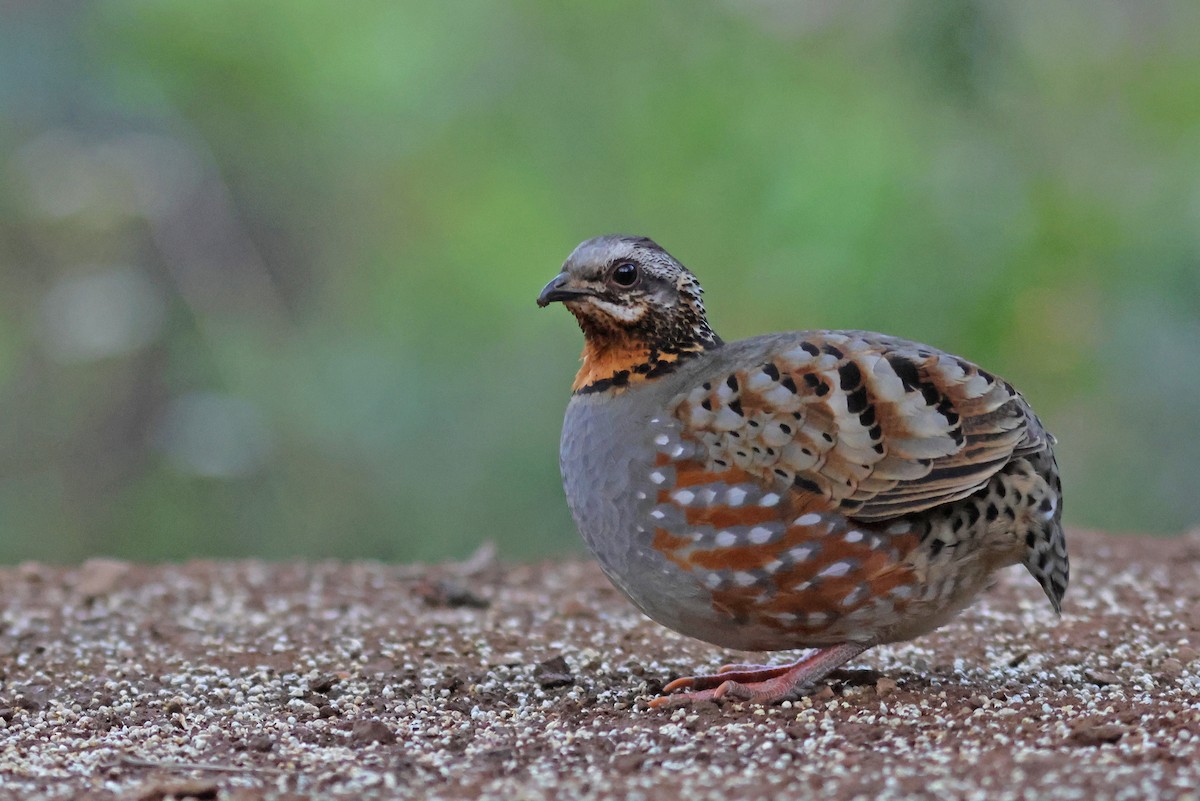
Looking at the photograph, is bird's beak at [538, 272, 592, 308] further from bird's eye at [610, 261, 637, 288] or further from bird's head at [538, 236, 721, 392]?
bird's eye at [610, 261, 637, 288]

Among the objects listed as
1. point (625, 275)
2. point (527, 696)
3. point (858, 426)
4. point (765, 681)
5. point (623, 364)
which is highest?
point (625, 275)

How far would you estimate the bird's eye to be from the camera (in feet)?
16.2

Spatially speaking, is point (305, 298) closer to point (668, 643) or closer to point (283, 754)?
point (668, 643)

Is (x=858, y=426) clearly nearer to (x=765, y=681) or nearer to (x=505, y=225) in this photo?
(x=765, y=681)

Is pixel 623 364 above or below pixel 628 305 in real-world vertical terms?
below

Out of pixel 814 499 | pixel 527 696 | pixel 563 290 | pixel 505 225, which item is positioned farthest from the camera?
pixel 505 225

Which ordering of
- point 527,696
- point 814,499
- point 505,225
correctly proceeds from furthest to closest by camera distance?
point 505,225
point 527,696
point 814,499

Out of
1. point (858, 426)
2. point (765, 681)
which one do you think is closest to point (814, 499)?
point (858, 426)

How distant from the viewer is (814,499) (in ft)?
14.6

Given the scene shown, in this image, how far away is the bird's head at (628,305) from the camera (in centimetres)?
491

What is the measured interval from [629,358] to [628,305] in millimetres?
192

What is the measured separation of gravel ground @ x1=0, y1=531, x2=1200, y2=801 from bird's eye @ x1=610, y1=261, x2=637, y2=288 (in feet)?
4.62

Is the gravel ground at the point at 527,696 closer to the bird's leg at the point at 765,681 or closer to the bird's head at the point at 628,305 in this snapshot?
the bird's leg at the point at 765,681

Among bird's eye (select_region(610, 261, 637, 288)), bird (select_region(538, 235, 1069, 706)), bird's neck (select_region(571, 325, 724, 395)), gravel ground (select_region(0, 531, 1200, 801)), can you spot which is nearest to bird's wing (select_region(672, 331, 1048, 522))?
bird (select_region(538, 235, 1069, 706))
